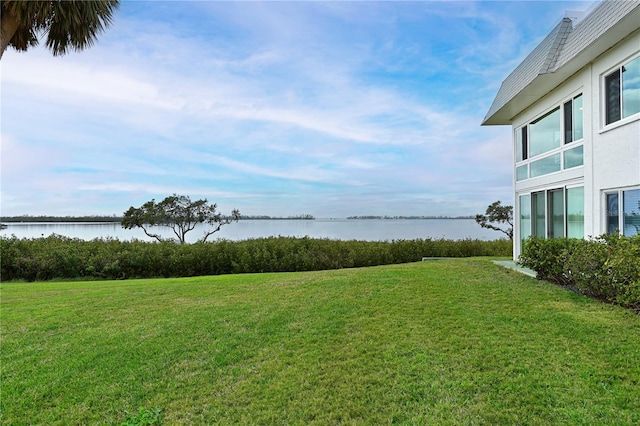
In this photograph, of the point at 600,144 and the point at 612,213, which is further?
the point at 600,144

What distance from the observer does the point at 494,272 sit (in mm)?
9508

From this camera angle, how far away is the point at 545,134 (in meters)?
9.85

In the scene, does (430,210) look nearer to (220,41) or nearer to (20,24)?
(220,41)

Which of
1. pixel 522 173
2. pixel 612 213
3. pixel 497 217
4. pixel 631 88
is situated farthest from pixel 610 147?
pixel 497 217

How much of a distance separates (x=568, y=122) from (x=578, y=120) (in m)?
0.51

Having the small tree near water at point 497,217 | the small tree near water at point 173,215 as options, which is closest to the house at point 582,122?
the small tree near water at point 497,217

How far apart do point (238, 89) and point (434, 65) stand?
7806mm

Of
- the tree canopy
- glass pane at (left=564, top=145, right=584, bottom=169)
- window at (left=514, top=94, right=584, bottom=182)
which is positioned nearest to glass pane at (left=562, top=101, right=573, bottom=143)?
window at (left=514, top=94, right=584, bottom=182)

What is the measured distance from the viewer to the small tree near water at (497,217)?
65.7ft

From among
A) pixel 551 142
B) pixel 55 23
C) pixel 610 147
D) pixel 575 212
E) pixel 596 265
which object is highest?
pixel 55 23

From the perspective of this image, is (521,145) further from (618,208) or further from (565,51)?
(618,208)

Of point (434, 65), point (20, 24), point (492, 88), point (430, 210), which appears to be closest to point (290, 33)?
point (434, 65)

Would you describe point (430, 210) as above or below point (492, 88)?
below

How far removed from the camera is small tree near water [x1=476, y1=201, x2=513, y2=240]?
20.0 metres
